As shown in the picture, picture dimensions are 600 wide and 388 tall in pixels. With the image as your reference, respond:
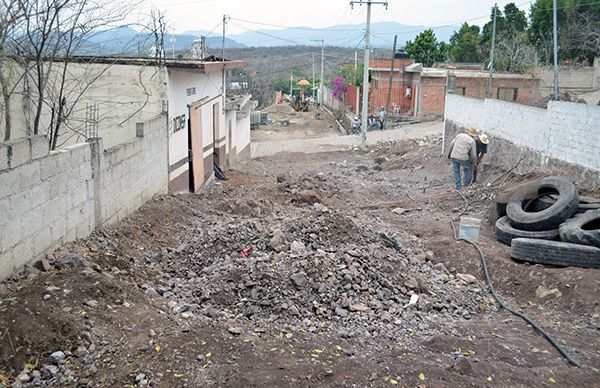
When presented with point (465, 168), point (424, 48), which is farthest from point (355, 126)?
point (465, 168)

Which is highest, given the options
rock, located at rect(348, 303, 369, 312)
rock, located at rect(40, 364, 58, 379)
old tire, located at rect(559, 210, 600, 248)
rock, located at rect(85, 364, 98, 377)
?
old tire, located at rect(559, 210, 600, 248)

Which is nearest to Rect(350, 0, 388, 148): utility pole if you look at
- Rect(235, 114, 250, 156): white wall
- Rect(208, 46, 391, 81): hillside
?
Rect(235, 114, 250, 156): white wall

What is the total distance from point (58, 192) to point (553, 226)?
722cm

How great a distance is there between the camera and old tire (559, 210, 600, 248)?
320 inches

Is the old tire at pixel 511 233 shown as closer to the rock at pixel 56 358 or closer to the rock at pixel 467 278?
the rock at pixel 467 278

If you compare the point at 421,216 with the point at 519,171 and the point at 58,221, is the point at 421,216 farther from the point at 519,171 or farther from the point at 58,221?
the point at 58,221

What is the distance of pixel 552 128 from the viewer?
12773 mm

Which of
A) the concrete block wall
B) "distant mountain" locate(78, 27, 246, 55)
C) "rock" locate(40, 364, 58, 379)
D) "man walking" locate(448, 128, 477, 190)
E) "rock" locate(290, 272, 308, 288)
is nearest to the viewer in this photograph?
"rock" locate(40, 364, 58, 379)

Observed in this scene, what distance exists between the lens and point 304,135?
3588 centimetres

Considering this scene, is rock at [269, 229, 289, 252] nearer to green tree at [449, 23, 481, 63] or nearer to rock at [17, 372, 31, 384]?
rock at [17, 372, 31, 384]

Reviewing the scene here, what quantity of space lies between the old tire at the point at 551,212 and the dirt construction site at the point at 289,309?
54 cm

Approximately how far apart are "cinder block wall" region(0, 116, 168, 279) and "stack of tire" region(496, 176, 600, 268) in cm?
599

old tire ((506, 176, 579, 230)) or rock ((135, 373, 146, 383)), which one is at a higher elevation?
old tire ((506, 176, 579, 230))

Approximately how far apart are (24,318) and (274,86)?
62425 millimetres
